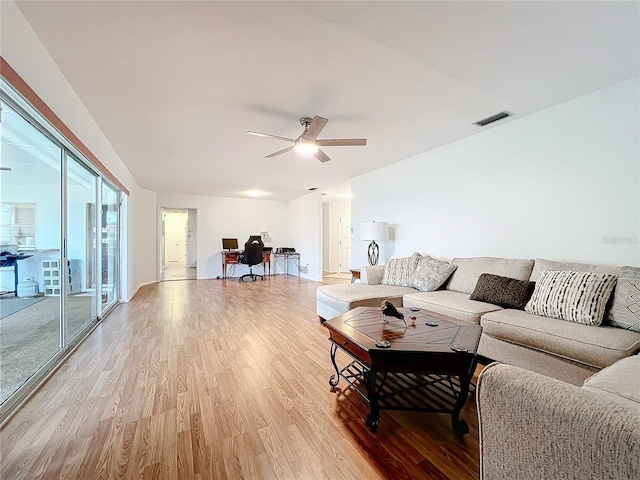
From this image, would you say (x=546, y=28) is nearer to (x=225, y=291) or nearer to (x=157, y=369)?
(x=157, y=369)

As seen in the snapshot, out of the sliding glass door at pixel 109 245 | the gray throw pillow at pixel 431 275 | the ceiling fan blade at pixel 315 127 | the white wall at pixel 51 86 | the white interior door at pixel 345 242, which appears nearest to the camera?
the white wall at pixel 51 86

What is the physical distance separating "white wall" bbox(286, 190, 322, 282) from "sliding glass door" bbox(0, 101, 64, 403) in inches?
204

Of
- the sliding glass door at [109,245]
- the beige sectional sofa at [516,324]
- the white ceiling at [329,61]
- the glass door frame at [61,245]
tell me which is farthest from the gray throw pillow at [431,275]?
the sliding glass door at [109,245]

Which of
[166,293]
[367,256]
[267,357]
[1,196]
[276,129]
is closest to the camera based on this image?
[1,196]

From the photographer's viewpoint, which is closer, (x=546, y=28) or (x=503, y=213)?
(x=546, y=28)

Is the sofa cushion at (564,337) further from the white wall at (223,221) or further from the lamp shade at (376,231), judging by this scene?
the white wall at (223,221)

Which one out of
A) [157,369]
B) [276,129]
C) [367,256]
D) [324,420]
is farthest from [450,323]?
[367,256]

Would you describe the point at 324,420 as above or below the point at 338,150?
below

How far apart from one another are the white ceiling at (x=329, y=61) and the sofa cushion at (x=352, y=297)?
191cm

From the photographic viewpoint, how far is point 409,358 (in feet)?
5.08

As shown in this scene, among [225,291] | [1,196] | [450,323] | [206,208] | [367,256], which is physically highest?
[206,208]

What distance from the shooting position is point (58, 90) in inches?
79.7

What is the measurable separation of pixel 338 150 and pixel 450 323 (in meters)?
2.74

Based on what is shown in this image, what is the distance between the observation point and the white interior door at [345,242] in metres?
8.94
